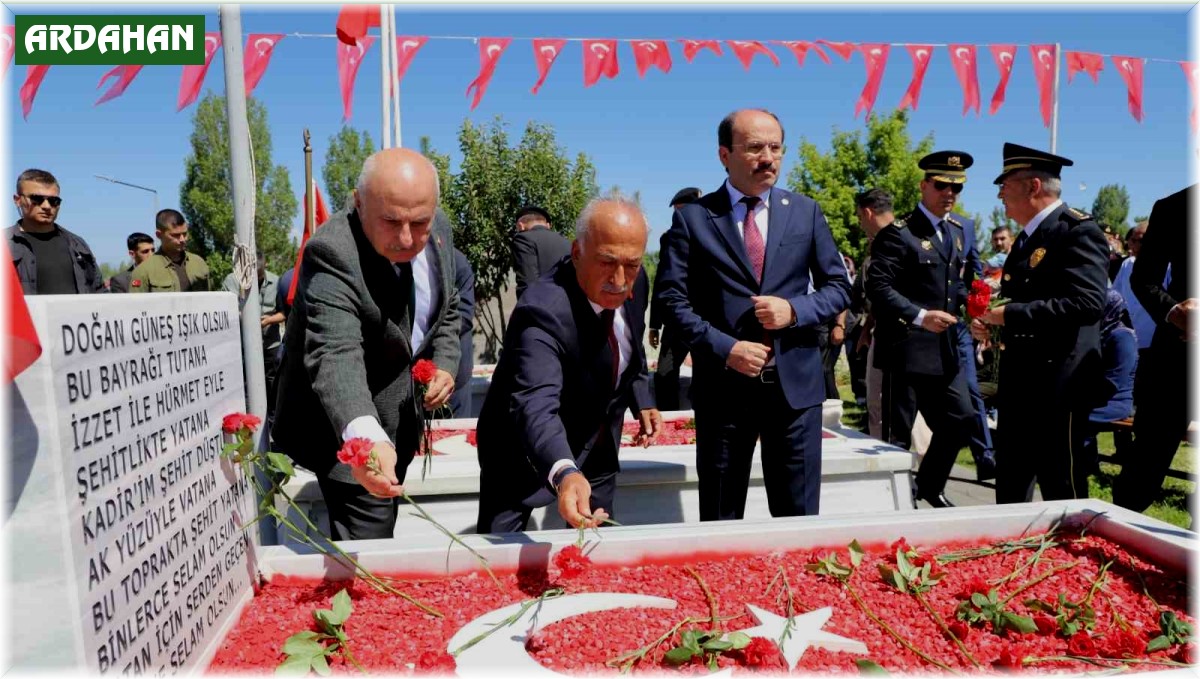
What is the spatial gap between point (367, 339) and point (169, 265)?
5233 millimetres

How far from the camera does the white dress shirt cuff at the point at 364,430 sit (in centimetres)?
205

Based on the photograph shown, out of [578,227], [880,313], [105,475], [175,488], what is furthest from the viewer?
[880,313]

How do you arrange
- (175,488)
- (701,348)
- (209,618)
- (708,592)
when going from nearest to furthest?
(175,488)
(209,618)
(708,592)
(701,348)

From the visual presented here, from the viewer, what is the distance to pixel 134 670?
4.84 ft

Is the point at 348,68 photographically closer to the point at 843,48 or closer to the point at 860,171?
the point at 843,48

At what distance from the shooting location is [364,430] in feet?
6.75

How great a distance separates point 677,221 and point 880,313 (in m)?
2.12

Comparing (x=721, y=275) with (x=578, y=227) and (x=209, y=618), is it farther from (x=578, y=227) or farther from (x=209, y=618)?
(x=209, y=618)

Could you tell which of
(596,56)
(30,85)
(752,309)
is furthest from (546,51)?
(752,309)

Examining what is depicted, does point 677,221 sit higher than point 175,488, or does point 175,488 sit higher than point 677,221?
point 677,221

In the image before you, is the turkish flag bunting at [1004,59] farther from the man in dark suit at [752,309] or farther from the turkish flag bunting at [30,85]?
the turkish flag bunting at [30,85]

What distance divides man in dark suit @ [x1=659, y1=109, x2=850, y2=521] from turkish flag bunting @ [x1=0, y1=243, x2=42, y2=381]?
7.36ft

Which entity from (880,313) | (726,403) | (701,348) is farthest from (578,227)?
(880,313)

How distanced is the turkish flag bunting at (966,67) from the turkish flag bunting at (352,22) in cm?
677
